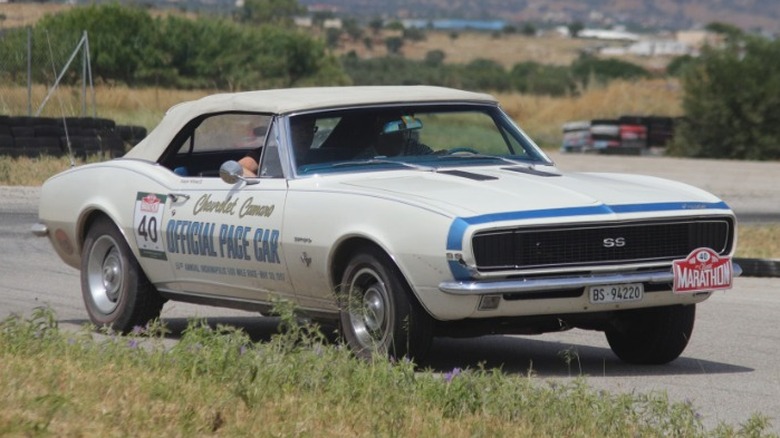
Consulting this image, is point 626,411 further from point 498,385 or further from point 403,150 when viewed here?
point 403,150

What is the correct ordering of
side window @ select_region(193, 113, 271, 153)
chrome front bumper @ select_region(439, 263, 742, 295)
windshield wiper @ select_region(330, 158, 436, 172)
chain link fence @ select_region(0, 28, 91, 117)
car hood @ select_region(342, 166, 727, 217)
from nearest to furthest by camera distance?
chrome front bumper @ select_region(439, 263, 742, 295) < car hood @ select_region(342, 166, 727, 217) < windshield wiper @ select_region(330, 158, 436, 172) < side window @ select_region(193, 113, 271, 153) < chain link fence @ select_region(0, 28, 91, 117)

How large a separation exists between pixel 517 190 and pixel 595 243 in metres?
0.50

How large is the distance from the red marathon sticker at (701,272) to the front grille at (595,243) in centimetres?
8

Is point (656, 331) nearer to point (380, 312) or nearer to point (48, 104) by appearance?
point (380, 312)

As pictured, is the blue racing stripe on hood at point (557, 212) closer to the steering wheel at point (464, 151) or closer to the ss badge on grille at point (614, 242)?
the ss badge on grille at point (614, 242)

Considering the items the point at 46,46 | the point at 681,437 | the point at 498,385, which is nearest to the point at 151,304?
the point at 498,385

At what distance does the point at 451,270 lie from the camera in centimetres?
744

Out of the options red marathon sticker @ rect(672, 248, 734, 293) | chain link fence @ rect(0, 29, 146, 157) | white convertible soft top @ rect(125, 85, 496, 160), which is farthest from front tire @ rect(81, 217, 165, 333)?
chain link fence @ rect(0, 29, 146, 157)

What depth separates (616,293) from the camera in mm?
7758

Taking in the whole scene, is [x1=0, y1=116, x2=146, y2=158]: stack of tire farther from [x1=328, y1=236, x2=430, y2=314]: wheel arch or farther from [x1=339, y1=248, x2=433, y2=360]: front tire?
[x1=339, y1=248, x2=433, y2=360]: front tire

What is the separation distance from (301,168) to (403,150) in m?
0.67

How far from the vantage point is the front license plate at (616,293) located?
→ 7.70m

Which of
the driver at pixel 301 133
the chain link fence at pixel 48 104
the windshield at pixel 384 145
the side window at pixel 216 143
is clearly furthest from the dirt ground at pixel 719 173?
the driver at pixel 301 133

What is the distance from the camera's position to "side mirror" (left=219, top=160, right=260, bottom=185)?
879 cm
